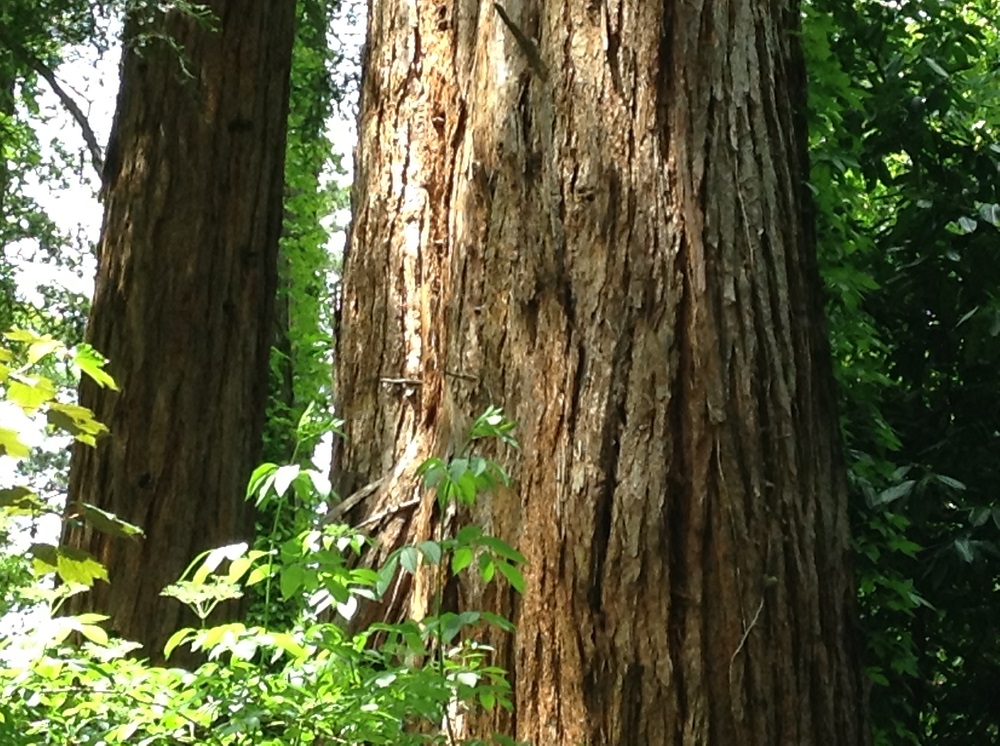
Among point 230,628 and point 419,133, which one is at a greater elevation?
point 419,133

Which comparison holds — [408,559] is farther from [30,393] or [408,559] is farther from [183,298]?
[183,298]

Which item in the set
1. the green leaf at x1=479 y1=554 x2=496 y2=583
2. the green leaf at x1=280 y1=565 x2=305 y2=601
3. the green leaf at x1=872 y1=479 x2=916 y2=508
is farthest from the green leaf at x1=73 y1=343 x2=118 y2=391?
the green leaf at x1=872 y1=479 x2=916 y2=508

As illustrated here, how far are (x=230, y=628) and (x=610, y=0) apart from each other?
1.79m

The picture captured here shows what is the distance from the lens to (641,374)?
2863 mm

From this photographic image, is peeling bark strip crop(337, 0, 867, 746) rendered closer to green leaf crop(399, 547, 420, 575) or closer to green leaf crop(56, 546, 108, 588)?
green leaf crop(399, 547, 420, 575)

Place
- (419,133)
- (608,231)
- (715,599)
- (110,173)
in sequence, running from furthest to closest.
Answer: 1. (110,173)
2. (419,133)
3. (608,231)
4. (715,599)

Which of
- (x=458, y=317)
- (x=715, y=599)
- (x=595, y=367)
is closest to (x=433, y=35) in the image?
(x=458, y=317)

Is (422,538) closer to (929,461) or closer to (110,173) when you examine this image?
(929,461)

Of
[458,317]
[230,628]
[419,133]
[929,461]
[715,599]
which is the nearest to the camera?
[230,628]

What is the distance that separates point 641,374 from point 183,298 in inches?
136

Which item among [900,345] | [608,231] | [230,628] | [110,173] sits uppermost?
[110,173]

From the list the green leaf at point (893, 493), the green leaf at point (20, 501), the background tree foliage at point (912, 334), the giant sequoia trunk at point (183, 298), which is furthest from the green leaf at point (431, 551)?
the giant sequoia trunk at point (183, 298)

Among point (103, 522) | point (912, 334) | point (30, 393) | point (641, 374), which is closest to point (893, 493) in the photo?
point (912, 334)

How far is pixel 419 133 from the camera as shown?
3549 mm
